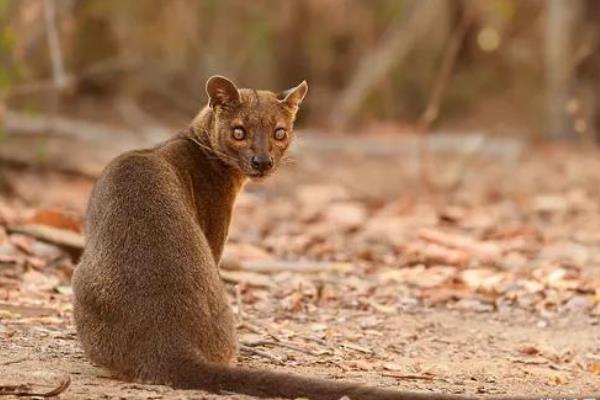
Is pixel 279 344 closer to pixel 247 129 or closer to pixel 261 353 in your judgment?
pixel 261 353

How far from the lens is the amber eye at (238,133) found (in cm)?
577

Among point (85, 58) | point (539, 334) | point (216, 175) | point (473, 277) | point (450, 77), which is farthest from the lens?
point (450, 77)

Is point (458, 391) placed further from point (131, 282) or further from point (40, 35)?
point (40, 35)

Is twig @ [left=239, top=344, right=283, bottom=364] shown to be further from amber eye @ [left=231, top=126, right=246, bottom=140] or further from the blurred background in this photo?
the blurred background

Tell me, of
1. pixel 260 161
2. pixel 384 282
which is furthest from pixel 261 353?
pixel 384 282

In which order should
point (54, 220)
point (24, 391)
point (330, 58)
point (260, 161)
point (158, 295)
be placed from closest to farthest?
1. point (24, 391)
2. point (158, 295)
3. point (260, 161)
4. point (54, 220)
5. point (330, 58)

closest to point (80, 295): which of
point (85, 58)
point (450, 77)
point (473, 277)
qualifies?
point (473, 277)

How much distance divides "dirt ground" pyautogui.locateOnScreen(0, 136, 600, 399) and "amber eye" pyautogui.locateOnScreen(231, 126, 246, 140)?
1048 mm

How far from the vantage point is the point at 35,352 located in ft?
17.5

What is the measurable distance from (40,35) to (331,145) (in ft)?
13.0

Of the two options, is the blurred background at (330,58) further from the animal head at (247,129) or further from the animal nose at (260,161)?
the animal nose at (260,161)

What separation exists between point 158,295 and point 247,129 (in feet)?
4.24

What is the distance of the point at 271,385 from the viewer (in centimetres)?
451

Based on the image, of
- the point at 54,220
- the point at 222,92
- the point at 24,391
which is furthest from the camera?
the point at 54,220
